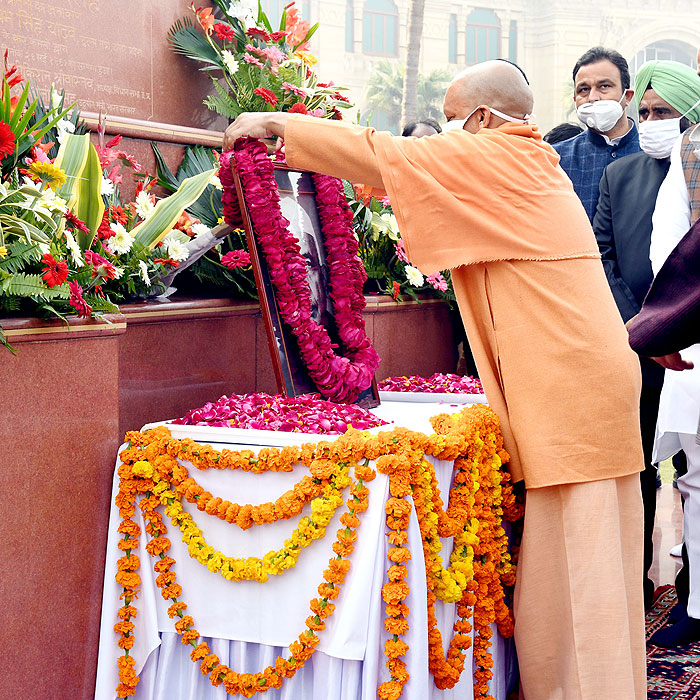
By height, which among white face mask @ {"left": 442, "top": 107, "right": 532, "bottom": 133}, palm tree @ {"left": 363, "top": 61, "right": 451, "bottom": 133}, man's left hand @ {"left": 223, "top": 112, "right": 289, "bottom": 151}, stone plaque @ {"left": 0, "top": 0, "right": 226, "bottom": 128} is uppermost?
palm tree @ {"left": 363, "top": 61, "right": 451, "bottom": 133}

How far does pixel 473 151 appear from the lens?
2582mm

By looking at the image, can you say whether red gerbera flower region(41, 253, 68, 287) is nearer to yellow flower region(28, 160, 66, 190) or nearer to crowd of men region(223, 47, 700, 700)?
yellow flower region(28, 160, 66, 190)

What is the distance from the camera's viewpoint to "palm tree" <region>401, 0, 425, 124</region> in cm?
1981

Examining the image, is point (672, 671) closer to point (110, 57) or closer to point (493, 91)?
point (493, 91)

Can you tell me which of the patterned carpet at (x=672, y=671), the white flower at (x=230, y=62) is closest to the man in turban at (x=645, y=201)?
the patterned carpet at (x=672, y=671)

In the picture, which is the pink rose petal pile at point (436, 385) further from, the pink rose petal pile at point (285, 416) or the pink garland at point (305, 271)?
the pink rose petal pile at point (285, 416)

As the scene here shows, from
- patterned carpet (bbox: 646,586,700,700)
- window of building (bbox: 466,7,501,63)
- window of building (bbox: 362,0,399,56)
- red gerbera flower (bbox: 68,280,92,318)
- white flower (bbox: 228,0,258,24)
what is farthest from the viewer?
window of building (bbox: 466,7,501,63)

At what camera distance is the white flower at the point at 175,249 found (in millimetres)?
2877

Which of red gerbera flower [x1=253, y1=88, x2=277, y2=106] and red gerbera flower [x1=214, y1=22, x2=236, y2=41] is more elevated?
red gerbera flower [x1=214, y1=22, x2=236, y2=41]

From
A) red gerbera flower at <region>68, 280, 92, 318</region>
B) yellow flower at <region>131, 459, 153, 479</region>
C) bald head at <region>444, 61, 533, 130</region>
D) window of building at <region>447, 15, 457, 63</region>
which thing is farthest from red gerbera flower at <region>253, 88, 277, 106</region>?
window of building at <region>447, 15, 457, 63</region>

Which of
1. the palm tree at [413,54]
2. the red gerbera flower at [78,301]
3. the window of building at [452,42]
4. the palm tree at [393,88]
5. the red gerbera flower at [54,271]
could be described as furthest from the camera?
the window of building at [452,42]

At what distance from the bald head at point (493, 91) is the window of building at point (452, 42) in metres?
40.6

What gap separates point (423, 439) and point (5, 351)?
99cm

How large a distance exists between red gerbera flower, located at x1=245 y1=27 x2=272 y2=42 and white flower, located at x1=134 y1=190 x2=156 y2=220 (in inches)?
32.4
